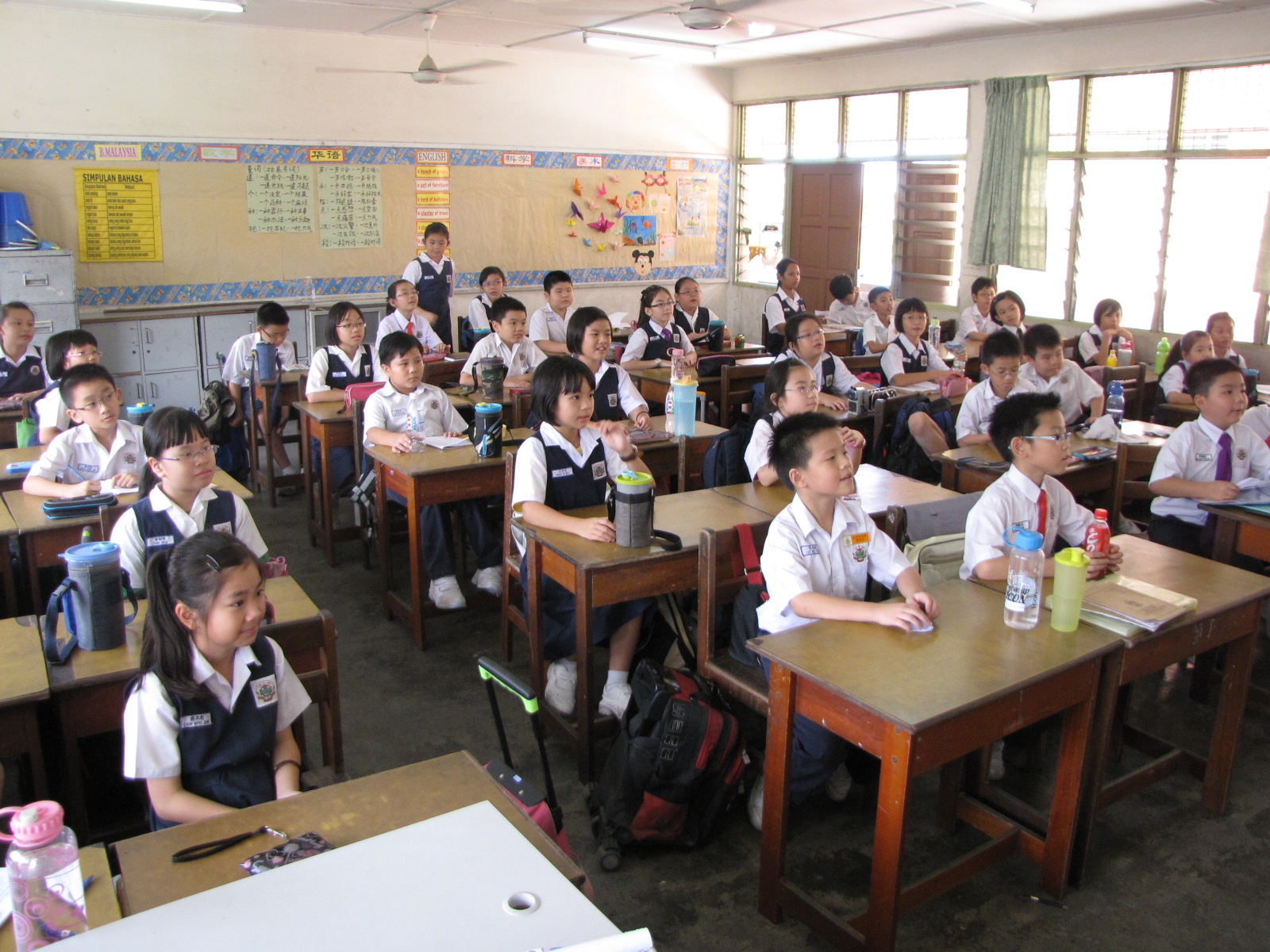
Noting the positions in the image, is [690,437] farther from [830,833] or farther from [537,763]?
[830,833]

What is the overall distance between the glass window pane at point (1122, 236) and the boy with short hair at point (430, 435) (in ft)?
17.7

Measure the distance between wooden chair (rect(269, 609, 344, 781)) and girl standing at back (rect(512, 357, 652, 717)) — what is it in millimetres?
801

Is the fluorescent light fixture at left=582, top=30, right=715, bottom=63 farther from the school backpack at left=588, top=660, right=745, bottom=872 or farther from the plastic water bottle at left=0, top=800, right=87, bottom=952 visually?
the plastic water bottle at left=0, top=800, right=87, bottom=952

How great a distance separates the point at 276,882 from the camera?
1.23 m

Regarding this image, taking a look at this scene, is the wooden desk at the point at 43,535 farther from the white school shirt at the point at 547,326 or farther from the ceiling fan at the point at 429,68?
the ceiling fan at the point at 429,68

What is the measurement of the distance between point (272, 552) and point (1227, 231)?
20.9ft

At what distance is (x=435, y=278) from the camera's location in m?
7.96

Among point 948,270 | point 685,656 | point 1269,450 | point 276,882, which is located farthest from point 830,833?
point 948,270

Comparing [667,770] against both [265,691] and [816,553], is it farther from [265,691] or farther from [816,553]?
[265,691]

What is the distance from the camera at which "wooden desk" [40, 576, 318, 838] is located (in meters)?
1.91

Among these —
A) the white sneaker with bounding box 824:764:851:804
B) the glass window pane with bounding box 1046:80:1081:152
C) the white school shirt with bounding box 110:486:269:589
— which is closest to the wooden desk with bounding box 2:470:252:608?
the white school shirt with bounding box 110:486:269:589

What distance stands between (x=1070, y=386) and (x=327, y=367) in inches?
143

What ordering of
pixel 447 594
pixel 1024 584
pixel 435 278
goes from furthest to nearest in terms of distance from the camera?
pixel 435 278 < pixel 447 594 < pixel 1024 584

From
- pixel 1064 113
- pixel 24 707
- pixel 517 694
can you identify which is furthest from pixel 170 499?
pixel 1064 113
